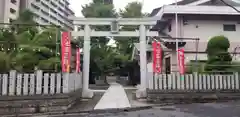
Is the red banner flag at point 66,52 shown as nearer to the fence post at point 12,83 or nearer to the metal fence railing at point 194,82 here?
the fence post at point 12,83

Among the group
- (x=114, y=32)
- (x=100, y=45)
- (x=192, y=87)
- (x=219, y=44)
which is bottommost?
(x=192, y=87)

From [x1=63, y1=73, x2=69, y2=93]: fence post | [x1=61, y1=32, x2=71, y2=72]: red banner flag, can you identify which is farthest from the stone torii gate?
[x1=63, y1=73, x2=69, y2=93]: fence post

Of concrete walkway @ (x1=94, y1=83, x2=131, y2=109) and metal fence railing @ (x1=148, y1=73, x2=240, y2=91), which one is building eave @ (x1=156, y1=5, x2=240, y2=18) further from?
concrete walkway @ (x1=94, y1=83, x2=131, y2=109)

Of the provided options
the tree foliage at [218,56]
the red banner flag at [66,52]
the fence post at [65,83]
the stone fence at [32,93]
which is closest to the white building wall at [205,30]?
the tree foliage at [218,56]

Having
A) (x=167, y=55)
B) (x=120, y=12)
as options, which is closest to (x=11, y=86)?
(x=167, y=55)

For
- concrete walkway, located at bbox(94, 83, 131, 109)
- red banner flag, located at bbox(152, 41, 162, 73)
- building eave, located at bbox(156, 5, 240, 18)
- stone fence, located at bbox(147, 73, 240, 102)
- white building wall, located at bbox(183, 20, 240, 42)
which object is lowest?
concrete walkway, located at bbox(94, 83, 131, 109)

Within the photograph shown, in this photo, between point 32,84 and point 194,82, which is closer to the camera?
point 32,84

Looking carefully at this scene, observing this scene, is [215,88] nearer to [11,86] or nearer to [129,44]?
[11,86]

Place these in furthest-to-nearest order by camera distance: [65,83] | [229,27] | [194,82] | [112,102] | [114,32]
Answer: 1. [229,27]
2. [114,32]
3. [194,82]
4. [112,102]
5. [65,83]

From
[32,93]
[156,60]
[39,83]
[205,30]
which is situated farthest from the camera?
[205,30]

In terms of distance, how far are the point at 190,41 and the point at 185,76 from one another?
255 inches

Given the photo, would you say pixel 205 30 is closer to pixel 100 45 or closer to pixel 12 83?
pixel 12 83

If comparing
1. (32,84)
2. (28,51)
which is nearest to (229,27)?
(28,51)

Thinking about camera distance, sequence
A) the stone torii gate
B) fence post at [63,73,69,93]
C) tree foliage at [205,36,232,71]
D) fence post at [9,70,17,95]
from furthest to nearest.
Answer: tree foliage at [205,36,232,71], the stone torii gate, fence post at [63,73,69,93], fence post at [9,70,17,95]
